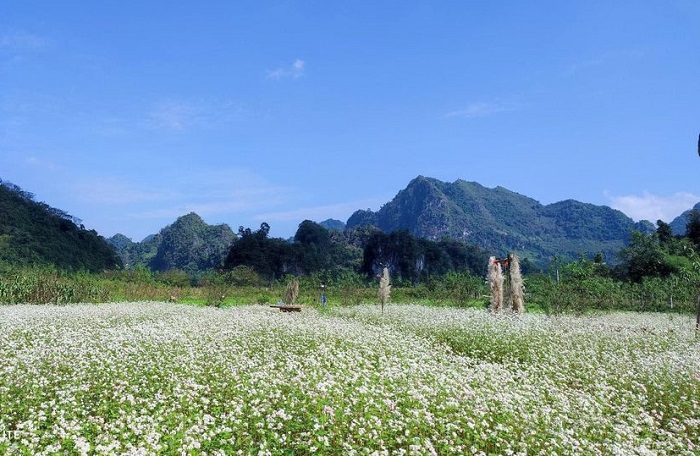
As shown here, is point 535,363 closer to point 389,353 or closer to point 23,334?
point 389,353

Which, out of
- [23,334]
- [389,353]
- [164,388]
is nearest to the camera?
[164,388]

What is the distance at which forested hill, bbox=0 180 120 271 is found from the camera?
53.0 m

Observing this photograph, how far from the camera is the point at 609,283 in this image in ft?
116

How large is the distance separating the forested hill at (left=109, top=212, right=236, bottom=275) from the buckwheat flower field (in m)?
92.4

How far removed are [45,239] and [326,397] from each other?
2526 inches

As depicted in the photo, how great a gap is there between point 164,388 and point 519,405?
4951mm

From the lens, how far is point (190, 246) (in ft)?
368

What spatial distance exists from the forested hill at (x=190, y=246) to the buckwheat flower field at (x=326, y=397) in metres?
92.4

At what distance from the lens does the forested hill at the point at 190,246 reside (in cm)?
10545

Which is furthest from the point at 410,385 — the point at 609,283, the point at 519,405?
the point at 609,283

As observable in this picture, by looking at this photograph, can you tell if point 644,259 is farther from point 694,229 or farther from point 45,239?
point 45,239

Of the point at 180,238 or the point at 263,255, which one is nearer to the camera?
the point at 263,255

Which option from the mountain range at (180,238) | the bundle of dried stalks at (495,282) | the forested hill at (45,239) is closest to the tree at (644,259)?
the mountain range at (180,238)

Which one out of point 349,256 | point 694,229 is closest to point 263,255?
point 349,256
